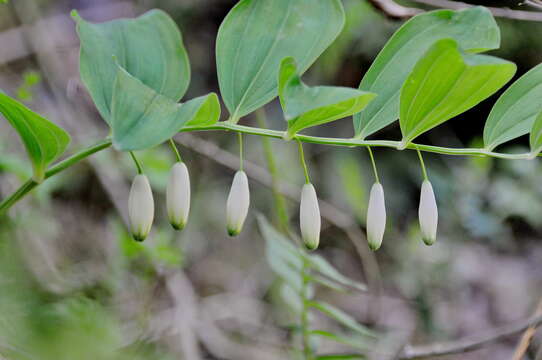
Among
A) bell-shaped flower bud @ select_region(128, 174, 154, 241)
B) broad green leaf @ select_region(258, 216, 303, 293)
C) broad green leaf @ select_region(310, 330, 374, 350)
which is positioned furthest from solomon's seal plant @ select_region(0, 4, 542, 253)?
broad green leaf @ select_region(258, 216, 303, 293)

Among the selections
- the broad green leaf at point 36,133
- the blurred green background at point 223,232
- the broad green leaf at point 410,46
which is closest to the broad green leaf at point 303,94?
the broad green leaf at point 410,46

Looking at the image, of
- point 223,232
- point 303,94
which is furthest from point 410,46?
point 223,232

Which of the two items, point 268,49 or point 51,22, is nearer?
point 268,49

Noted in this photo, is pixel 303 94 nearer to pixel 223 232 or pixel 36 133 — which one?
pixel 36 133

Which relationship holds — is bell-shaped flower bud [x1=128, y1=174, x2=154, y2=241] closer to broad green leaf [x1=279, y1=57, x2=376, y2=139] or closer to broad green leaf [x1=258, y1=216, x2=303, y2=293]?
broad green leaf [x1=279, y1=57, x2=376, y2=139]

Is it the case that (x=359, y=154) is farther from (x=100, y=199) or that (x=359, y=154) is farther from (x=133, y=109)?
(x=133, y=109)

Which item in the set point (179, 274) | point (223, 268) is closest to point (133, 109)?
point (179, 274)
